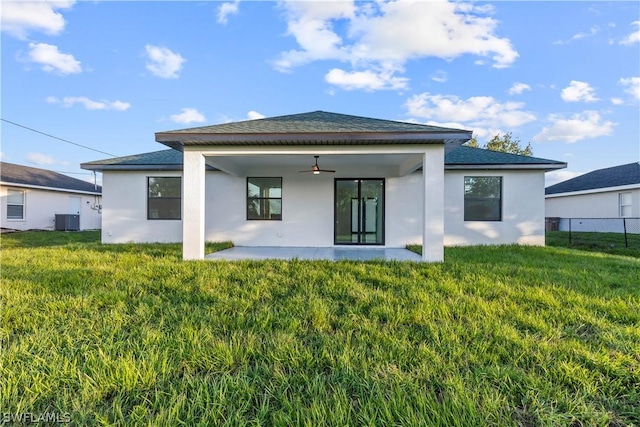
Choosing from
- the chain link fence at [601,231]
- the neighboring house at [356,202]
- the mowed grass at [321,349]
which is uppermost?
the neighboring house at [356,202]


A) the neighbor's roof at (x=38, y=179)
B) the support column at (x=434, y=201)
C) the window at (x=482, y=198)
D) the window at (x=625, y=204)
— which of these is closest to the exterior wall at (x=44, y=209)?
the neighbor's roof at (x=38, y=179)

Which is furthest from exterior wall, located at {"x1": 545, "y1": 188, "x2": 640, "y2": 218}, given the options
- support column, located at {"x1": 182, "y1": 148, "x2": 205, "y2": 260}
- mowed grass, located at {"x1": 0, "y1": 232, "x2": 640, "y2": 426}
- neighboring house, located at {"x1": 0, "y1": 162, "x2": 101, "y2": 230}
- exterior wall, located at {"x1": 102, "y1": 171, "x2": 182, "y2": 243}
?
neighboring house, located at {"x1": 0, "y1": 162, "x2": 101, "y2": 230}

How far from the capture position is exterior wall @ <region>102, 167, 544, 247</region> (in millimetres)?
10234

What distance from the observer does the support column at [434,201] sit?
673cm

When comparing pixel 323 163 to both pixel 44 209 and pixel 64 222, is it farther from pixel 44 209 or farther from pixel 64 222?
pixel 44 209

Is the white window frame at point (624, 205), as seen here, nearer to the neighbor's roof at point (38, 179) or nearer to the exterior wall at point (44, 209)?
the exterior wall at point (44, 209)

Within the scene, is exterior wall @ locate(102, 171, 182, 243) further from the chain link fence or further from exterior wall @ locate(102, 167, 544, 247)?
the chain link fence

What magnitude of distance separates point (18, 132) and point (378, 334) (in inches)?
1052

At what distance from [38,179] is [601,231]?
32.8m

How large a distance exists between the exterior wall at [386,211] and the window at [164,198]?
1.38 metres

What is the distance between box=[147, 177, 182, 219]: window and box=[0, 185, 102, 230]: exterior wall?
11468 millimetres

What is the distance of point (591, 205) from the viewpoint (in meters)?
17.9

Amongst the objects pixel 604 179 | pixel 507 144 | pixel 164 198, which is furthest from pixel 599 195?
pixel 164 198

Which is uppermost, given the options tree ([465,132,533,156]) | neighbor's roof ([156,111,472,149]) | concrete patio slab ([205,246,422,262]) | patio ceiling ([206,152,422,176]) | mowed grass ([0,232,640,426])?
tree ([465,132,533,156])
